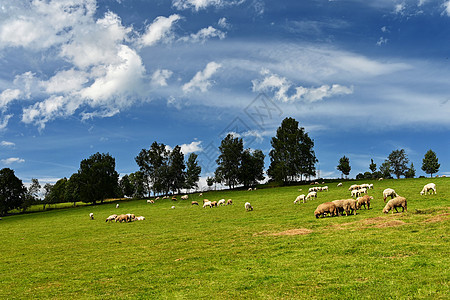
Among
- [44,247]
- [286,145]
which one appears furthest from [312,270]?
[286,145]

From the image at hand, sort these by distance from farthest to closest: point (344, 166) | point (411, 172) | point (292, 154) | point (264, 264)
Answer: point (411, 172), point (344, 166), point (292, 154), point (264, 264)

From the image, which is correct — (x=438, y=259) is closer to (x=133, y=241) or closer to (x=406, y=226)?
(x=406, y=226)

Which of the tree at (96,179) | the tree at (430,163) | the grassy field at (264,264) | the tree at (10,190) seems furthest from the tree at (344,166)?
the tree at (10,190)

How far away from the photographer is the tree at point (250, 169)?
378 ft

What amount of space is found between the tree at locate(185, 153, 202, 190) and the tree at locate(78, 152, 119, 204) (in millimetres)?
27205

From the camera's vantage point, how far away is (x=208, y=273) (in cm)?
1399

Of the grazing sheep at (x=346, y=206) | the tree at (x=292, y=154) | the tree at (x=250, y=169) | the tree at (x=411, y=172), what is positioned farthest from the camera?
the tree at (x=411, y=172)

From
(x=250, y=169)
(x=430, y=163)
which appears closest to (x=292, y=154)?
(x=250, y=169)

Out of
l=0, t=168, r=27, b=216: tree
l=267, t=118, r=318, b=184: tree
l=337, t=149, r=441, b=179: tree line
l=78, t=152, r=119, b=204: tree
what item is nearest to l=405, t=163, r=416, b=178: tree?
l=337, t=149, r=441, b=179: tree line

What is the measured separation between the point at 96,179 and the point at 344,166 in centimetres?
9210

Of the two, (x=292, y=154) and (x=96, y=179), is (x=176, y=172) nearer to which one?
(x=96, y=179)

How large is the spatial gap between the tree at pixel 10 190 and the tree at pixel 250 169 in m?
81.7

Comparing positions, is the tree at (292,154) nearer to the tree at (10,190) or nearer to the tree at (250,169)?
the tree at (250,169)

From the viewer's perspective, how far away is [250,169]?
4668 inches
